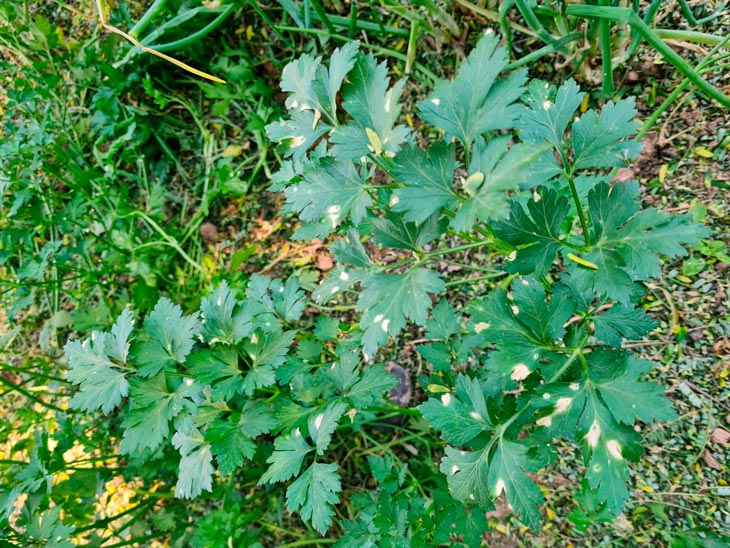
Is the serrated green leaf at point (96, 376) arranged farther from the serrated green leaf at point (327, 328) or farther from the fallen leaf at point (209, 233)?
the fallen leaf at point (209, 233)

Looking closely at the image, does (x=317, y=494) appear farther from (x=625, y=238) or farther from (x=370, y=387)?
(x=625, y=238)

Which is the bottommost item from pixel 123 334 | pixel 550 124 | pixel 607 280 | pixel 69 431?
pixel 69 431

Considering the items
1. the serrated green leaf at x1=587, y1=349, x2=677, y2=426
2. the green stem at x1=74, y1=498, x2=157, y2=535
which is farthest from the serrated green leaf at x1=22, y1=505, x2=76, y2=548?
the serrated green leaf at x1=587, y1=349, x2=677, y2=426

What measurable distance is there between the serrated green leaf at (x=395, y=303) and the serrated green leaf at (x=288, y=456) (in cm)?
36

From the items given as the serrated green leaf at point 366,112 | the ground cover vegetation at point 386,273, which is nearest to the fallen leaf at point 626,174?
the ground cover vegetation at point 386,273

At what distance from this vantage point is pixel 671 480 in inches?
53.3

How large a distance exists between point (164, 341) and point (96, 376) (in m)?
0.18

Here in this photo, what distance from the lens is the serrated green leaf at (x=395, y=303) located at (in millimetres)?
928

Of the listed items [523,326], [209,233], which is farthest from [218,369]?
[209,233]

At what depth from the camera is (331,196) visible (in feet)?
3.10

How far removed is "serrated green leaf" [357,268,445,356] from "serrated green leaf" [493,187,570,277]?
151 mm

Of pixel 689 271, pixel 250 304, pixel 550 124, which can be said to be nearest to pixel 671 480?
pixel 689 271

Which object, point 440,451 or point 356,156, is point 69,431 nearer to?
point 440,451

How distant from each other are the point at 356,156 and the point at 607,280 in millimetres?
488
